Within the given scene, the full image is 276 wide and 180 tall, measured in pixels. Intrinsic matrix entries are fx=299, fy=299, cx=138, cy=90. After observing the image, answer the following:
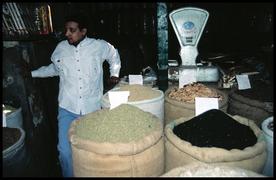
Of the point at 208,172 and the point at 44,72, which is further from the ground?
the point at 44,72

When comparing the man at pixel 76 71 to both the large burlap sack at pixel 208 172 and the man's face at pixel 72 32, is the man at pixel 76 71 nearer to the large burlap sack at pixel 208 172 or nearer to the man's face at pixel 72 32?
the man's face at pixel 72 32

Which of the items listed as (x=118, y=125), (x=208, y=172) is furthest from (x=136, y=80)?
(x=208, y=172)

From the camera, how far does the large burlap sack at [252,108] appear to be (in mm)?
2340

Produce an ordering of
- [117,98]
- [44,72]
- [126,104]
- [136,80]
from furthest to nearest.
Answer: [44,72]
[136,80]
[117,98]
[126,104]

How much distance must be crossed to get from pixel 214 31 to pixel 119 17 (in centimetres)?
227

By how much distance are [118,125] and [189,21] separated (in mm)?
1573

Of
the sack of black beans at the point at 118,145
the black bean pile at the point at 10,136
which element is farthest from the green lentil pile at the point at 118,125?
the black bean pile at the point at 10,136

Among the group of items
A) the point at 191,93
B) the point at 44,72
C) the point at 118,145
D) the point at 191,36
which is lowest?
the point at 118,145

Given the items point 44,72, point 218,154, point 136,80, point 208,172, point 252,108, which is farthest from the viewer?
point 44,72

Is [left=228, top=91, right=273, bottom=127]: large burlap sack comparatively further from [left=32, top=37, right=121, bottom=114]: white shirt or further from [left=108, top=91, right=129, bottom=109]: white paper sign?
[left=32, top=37, right=121, bottom=114]: white shirt

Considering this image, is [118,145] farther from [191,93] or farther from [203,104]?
[191,93]

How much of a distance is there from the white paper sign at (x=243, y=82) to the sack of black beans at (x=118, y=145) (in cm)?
114

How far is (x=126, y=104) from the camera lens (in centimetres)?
216

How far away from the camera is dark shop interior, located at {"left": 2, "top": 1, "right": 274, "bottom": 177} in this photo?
1796 millimetres
